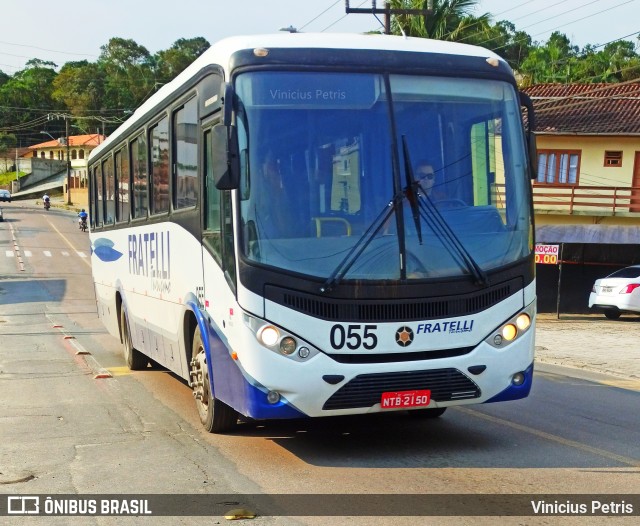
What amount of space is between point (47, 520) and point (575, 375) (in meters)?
9.74

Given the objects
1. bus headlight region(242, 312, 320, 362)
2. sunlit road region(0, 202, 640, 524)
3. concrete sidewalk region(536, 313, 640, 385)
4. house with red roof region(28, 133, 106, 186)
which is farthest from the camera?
house with red roof region(28, 133, 106, 186)

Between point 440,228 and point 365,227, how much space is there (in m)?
0.61

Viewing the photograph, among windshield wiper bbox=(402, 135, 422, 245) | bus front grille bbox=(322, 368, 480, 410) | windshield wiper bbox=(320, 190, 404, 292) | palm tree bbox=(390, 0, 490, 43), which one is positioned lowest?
bus front grille bbox=(322, 368, 480, 410)

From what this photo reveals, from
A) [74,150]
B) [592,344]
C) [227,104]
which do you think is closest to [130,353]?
[227,104]

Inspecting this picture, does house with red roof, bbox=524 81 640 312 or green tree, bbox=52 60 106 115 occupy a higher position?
green tree, bbox=52 60 106 115

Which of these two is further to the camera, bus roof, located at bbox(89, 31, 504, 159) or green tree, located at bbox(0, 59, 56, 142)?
green tree, located at bbox(0, 59, 56, 142)

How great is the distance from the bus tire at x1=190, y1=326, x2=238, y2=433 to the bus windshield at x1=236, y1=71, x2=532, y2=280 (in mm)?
1874

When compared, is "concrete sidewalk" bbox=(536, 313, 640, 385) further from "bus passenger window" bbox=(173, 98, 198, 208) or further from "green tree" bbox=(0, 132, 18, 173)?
"green tree" bbox=(0, 132, 18, 173)

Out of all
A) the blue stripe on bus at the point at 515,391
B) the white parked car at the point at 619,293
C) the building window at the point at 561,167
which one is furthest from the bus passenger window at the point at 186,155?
the building window at the point at 561,167

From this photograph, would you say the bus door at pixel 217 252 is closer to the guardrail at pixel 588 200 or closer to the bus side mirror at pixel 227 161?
the bus side mirror at pixel 227 161

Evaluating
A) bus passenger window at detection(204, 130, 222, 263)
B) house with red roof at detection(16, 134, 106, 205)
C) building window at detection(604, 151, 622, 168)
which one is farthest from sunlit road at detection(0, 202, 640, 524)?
house with red roof at detection(16, 134, 106, 205)

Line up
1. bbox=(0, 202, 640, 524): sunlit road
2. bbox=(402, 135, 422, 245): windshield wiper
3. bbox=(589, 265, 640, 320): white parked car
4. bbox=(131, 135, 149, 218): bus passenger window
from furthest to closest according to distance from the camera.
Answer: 1. bbox=(589, 265, 640, 320): white parked car
2. bbox=(131, 135, 149, 218): bus passenger window
3. bbox=(402, 135, 422, 245): windshield wiper
4. bbox=(0, 202, 640, 524): sunlit road

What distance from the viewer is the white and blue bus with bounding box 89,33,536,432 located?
7082 millimetres

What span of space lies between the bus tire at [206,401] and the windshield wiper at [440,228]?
8.23 feet
